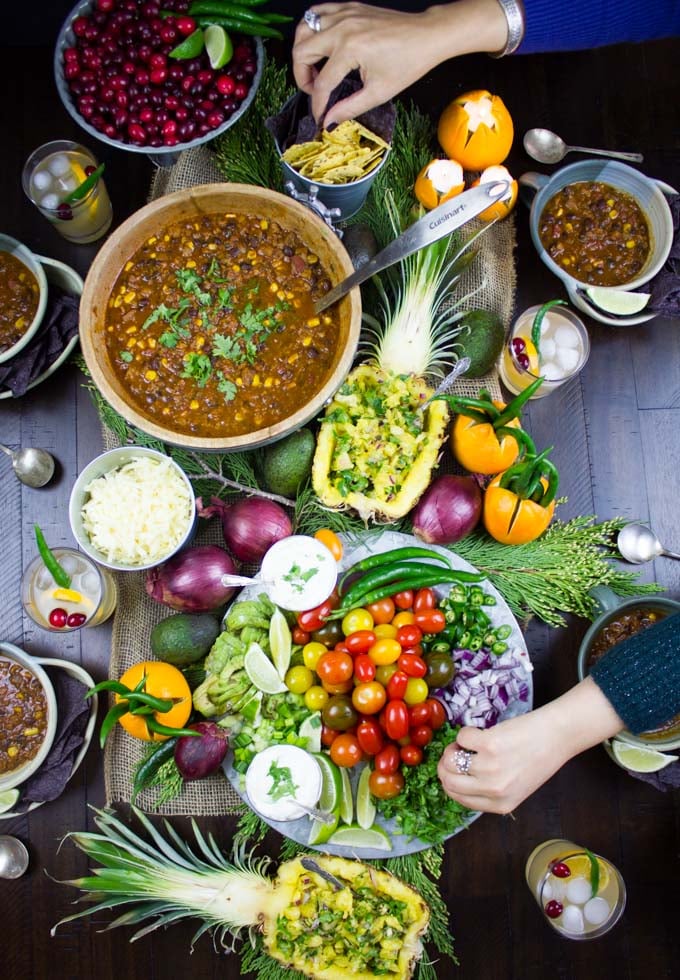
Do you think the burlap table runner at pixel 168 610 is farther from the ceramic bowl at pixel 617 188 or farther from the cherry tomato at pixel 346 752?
the cherry tomato at pixel 346 752

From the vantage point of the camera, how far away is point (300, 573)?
2.27 metres

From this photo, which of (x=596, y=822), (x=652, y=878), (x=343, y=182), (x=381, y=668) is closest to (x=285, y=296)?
(x=343, y=182)

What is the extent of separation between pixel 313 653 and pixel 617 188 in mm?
1788

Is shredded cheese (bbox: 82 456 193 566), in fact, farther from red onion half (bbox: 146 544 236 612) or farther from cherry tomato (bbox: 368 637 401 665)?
cherry tomato (bbox: 368 637 401 665)

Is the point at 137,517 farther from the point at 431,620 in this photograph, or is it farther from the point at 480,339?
the point at 480,339

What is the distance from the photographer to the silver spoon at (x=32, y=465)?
2543mm

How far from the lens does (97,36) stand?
7.69ft

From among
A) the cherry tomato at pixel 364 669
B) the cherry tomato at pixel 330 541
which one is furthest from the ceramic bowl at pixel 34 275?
the cherry tomato at pixel 364 669

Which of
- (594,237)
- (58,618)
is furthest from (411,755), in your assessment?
(594,237)

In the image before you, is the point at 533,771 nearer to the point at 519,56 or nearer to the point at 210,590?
the point at 210,590

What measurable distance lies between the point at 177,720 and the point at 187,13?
6.70ft

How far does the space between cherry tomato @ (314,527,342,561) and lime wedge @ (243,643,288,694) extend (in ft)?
1.12

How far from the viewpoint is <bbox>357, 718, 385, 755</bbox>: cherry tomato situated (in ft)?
7.44

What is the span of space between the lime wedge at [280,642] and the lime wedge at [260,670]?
0.07 feet
